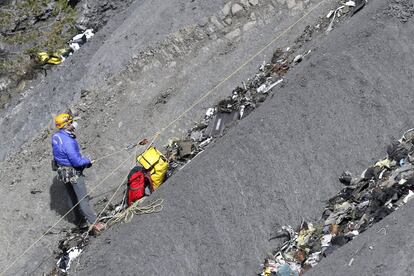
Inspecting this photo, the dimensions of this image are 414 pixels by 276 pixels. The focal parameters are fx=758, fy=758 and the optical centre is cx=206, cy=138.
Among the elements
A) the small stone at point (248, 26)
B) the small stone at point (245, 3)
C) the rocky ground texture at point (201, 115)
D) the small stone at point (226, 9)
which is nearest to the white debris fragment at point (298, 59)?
the rocky ground texture at point (201, 115)

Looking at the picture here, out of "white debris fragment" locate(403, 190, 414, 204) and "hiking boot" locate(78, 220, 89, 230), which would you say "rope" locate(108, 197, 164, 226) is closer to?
"hiking boot" locate(78, 220, 89, 230)

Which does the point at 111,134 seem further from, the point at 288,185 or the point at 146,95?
the point at 288,185

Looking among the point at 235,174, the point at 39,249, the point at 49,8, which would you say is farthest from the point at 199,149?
the point at 49,8

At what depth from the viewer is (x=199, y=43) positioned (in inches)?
647

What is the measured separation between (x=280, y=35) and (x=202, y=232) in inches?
233

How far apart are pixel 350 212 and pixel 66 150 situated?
476 cm

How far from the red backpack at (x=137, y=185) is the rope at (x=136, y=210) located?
12.7 inches

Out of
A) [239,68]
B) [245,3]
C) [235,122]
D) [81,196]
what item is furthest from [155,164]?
[245,3]

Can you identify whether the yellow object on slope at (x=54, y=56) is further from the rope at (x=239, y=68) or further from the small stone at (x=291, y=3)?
the small stone at (x=291, y=3)

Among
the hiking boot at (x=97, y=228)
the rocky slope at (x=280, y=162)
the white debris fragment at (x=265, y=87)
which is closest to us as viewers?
the rocky slope at (x=280, y=162)

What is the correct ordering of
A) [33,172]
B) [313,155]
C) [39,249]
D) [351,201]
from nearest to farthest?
[351,201], [313,155], [39,249], [33,172]

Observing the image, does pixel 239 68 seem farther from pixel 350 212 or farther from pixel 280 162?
pixel 350 212

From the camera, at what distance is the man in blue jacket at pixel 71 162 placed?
12555 mm

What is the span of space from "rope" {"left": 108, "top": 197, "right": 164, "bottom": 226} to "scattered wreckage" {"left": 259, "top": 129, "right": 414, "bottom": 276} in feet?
6.38
